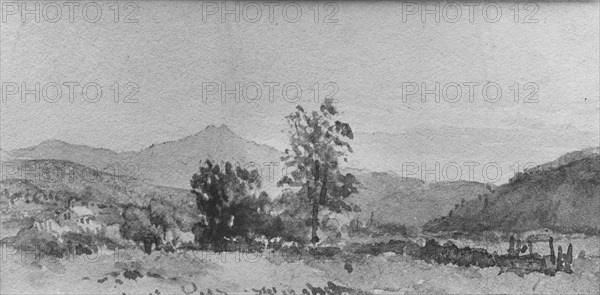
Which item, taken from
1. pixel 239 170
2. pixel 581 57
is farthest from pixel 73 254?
pixel 581 57

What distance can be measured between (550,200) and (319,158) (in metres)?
1.70

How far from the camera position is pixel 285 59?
14.2 ft

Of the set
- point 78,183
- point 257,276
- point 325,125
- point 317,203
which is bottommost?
point 257,276

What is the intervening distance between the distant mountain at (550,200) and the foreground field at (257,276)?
30 centimetres

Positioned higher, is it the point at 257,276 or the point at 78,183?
the point at 78,183

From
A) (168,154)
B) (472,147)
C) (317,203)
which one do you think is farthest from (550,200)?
(168,154)

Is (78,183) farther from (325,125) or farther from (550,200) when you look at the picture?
(550,200)

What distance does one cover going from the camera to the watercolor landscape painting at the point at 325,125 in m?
4.31

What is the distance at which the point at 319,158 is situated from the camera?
14.3 feet

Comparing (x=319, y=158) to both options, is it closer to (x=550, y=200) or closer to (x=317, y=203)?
(x=317, y=203)

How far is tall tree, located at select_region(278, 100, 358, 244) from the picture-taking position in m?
4.34

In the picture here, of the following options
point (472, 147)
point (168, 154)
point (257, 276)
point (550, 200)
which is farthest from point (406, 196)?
point (168, 154)

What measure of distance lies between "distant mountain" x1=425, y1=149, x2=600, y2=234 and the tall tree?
864mm

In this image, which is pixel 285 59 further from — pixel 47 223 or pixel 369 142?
pixel 47 223
